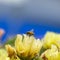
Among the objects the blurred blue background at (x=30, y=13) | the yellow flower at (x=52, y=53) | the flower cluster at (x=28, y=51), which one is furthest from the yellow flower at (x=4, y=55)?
the blurred blue background at (x=30, y=13)

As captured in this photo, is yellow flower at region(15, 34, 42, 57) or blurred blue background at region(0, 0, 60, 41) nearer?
yellow flower at region(15, 34, 42, 57)

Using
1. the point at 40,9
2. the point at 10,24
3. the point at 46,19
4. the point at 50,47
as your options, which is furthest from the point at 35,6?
the point at 50,47

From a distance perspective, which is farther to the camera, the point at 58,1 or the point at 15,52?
the point at 58,1

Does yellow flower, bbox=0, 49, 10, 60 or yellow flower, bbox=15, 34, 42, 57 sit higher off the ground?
yellow flower, bbox=15, 34, 42, 57

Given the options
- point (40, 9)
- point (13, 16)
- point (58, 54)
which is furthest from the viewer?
point (40, 9)

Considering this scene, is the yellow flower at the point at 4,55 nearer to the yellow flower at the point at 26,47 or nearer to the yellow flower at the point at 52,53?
the yellow flower at the point at 26,47

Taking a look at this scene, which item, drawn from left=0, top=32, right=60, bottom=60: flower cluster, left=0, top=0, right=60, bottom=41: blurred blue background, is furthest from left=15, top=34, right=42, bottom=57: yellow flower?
left=0, top=0, right=60, bottom=41: blurred blue background

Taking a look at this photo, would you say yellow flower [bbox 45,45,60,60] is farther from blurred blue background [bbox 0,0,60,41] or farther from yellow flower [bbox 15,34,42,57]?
blurred blue background [bbox 0,0,60,41]

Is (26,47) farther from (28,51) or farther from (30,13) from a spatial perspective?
(30,13)

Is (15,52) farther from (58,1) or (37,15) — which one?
(58,1)
